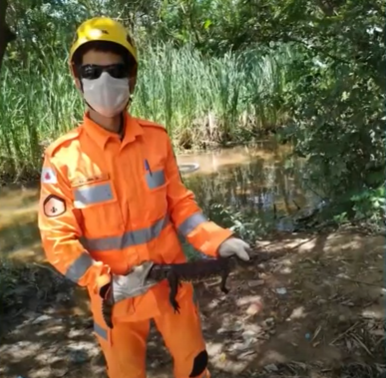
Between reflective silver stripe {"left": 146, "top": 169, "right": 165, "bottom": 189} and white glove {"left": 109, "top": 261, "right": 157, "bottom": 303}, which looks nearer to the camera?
white glove {"left": 109, "top": 261, "right": 157, "bottom": 303}

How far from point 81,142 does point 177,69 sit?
7173 mm

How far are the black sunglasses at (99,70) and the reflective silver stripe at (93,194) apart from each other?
0.36 metres

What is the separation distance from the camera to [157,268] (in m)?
2.01

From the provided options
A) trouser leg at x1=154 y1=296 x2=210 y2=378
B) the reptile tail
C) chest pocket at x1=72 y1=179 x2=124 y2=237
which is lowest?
trouser leg at x1=154 y1=296 x2=210 y2=378

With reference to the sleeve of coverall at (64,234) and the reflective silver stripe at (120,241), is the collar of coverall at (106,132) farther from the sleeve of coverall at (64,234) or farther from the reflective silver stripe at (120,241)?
the reflective silver stripe at (120,241)

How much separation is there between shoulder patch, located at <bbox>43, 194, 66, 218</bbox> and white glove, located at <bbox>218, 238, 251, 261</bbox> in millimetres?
520

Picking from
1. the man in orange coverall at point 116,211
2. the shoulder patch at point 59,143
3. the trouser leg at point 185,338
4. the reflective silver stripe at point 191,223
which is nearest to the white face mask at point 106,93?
the man in orange coverall at point 116,211

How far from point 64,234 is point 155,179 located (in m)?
0.36

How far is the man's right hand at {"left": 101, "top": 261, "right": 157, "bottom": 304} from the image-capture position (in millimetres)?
1928

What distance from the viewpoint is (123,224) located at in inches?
79.6

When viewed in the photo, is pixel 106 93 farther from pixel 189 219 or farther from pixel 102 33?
pixel 189 219

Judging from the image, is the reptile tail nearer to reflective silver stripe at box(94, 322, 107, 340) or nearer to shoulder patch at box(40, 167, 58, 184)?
reflective silver stripe at box(94, 322, 107, 340)

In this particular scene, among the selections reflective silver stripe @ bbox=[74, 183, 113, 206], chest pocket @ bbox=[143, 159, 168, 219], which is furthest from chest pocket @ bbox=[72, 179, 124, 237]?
chest pocket @ bbox=[143, 159, 168, 219]

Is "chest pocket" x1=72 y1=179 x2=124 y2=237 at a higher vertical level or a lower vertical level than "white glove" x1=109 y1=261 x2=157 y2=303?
higher
